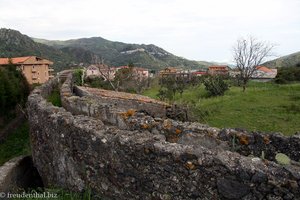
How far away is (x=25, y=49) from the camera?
10694 cm

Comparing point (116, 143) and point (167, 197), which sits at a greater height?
point (116, 143)

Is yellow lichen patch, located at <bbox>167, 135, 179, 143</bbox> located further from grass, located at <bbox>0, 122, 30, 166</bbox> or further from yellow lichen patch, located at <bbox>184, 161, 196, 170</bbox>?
grass, located at <bbox>0, 122, 30, 166</bbox>

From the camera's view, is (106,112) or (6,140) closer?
(106,112)

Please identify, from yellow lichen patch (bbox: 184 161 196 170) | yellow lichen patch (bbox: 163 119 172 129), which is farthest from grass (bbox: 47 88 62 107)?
yellow lichen patch (bbox: 184 161 196 170)

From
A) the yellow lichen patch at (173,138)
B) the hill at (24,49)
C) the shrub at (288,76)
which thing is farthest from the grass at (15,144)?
the hill at (24,49)

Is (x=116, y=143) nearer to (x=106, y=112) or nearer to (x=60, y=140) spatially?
(x=60, y=140)

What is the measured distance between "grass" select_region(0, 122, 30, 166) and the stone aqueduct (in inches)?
303

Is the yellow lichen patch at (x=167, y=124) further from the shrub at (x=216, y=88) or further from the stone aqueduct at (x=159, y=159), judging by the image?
the shrub at (x=216, y=88)

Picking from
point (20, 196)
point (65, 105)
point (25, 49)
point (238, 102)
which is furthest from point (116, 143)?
point (25, 49)

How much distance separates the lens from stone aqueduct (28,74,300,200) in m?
3.29

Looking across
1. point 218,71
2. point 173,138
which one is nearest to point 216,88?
point 173,138

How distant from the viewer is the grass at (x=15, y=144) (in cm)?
1380

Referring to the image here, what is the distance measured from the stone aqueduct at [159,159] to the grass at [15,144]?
7686 millimetres

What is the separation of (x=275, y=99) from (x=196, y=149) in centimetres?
1546
